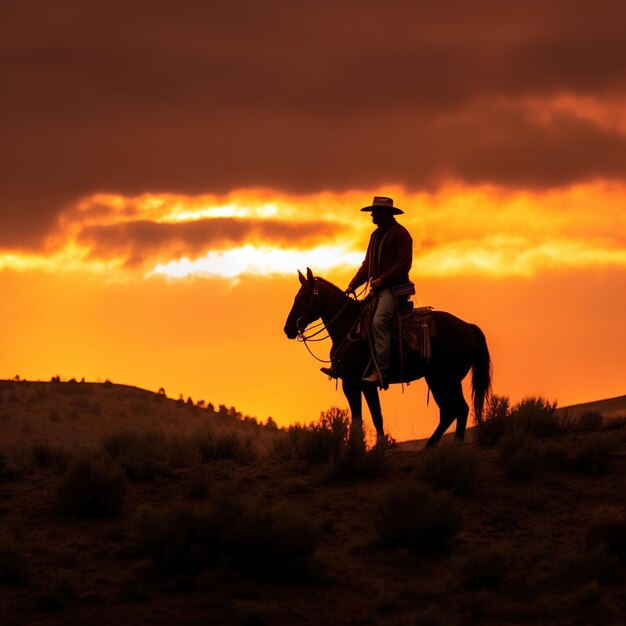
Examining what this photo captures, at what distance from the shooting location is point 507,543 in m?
15.6

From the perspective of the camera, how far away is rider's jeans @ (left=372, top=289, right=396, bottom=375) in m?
20.7

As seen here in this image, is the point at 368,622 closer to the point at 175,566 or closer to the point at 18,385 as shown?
the point at 175,566

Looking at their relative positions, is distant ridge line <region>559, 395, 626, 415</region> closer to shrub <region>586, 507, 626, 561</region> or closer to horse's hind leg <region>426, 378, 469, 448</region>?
horse's hind leg <region>426, 378, 469, 448</region>

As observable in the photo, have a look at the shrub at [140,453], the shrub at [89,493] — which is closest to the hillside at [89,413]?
the shrub at [140,453]

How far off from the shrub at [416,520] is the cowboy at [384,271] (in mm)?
5281

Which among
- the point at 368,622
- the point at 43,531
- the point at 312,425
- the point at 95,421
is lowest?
the point at 368,622

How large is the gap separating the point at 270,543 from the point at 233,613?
1.26 metres

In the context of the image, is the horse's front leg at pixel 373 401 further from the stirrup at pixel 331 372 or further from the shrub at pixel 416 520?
the shrub at pixel 416 520

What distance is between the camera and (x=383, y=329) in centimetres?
2077

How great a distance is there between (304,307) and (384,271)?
1.49 meters

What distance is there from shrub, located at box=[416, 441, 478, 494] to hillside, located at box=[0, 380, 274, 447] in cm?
4232

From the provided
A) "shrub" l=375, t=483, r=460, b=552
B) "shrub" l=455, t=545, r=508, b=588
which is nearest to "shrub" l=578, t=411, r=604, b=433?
"shrub" l=375, t=483, r=460, b=552

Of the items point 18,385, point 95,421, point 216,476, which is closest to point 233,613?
point 216,476

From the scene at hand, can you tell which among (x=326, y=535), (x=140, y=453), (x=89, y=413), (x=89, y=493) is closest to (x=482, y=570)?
(x=326, y=535)
